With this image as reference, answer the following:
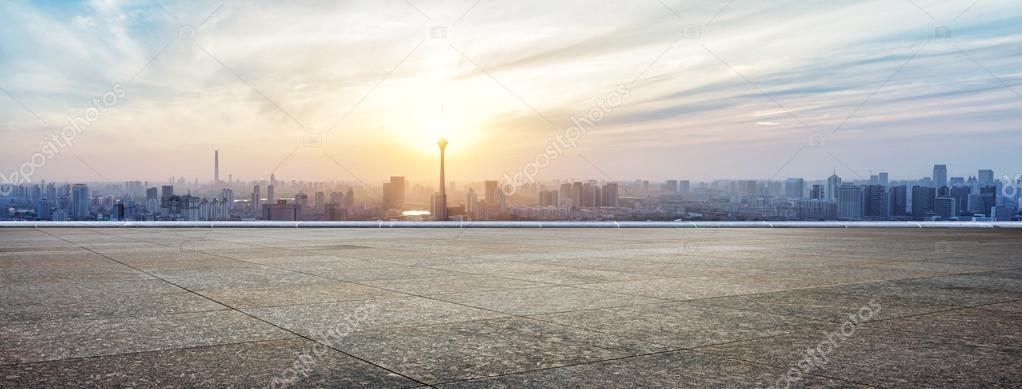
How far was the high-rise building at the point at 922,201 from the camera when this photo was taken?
34969mm

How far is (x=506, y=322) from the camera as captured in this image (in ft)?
24.2

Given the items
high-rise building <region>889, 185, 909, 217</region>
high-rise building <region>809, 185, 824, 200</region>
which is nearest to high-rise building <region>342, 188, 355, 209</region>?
high-rise building <region>809, 185, 824, 200</region>

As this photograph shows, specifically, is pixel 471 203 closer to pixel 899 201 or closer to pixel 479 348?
pixel 899 201

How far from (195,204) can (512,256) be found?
21.5 meters

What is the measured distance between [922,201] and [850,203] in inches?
167

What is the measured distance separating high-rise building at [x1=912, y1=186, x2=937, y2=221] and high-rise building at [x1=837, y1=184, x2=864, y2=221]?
237 cm

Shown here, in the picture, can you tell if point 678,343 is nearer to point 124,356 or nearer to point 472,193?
point 124,356

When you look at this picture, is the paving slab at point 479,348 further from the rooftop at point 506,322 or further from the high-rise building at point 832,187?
the high-rise building at point 832,187

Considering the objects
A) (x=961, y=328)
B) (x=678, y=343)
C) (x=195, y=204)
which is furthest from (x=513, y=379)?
(x=195, y=204)

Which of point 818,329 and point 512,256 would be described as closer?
point 818,329

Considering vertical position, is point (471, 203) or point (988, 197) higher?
point (988, 197)

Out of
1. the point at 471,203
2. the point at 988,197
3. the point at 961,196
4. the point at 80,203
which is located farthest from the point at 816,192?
the point at 80,203

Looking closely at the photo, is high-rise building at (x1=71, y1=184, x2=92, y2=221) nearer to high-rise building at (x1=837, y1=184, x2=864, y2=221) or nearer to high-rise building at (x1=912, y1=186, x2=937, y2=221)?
high-rise building at (x1=837, y1=184, x2=864, y2=221)

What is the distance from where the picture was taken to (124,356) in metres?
5.82
